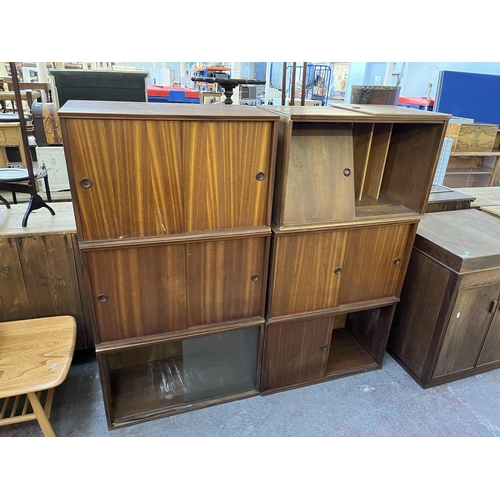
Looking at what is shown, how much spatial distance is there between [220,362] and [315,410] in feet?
1.81

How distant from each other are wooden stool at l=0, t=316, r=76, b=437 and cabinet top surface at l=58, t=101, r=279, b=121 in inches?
39.5

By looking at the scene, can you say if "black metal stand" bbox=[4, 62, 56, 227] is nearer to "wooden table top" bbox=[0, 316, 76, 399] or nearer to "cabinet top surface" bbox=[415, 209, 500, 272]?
"wooden table top" bbox=[0, 316, 76, 399]

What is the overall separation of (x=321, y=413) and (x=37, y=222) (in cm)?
170

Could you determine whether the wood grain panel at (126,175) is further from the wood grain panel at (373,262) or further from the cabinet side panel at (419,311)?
the cabinet side panel at (419,311)

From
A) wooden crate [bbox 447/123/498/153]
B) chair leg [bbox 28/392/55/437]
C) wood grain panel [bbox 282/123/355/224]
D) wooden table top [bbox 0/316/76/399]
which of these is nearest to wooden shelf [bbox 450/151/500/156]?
wooden crate [bbox 447/123/498/153]

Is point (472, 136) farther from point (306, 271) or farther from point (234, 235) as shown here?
point (234, 235)

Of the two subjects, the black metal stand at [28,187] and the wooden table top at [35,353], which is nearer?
the wooden table top at [35,353]

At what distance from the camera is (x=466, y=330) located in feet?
6.64

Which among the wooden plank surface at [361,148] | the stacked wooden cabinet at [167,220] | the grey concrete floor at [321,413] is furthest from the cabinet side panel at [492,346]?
the stacked wooden cabinet at [167,220]

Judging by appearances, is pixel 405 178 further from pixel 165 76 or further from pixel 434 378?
pixel 165 76

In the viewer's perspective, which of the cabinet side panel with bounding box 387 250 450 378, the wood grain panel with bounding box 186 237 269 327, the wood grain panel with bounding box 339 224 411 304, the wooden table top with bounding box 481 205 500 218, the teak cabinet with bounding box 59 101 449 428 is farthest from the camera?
the wooden table top with bounding box 481 205 500 218

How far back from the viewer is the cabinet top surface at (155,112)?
1.26 meters

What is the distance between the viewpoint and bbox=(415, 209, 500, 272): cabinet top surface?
186 centimetres

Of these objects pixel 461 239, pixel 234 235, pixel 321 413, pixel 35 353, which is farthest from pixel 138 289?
pixel 461 239
